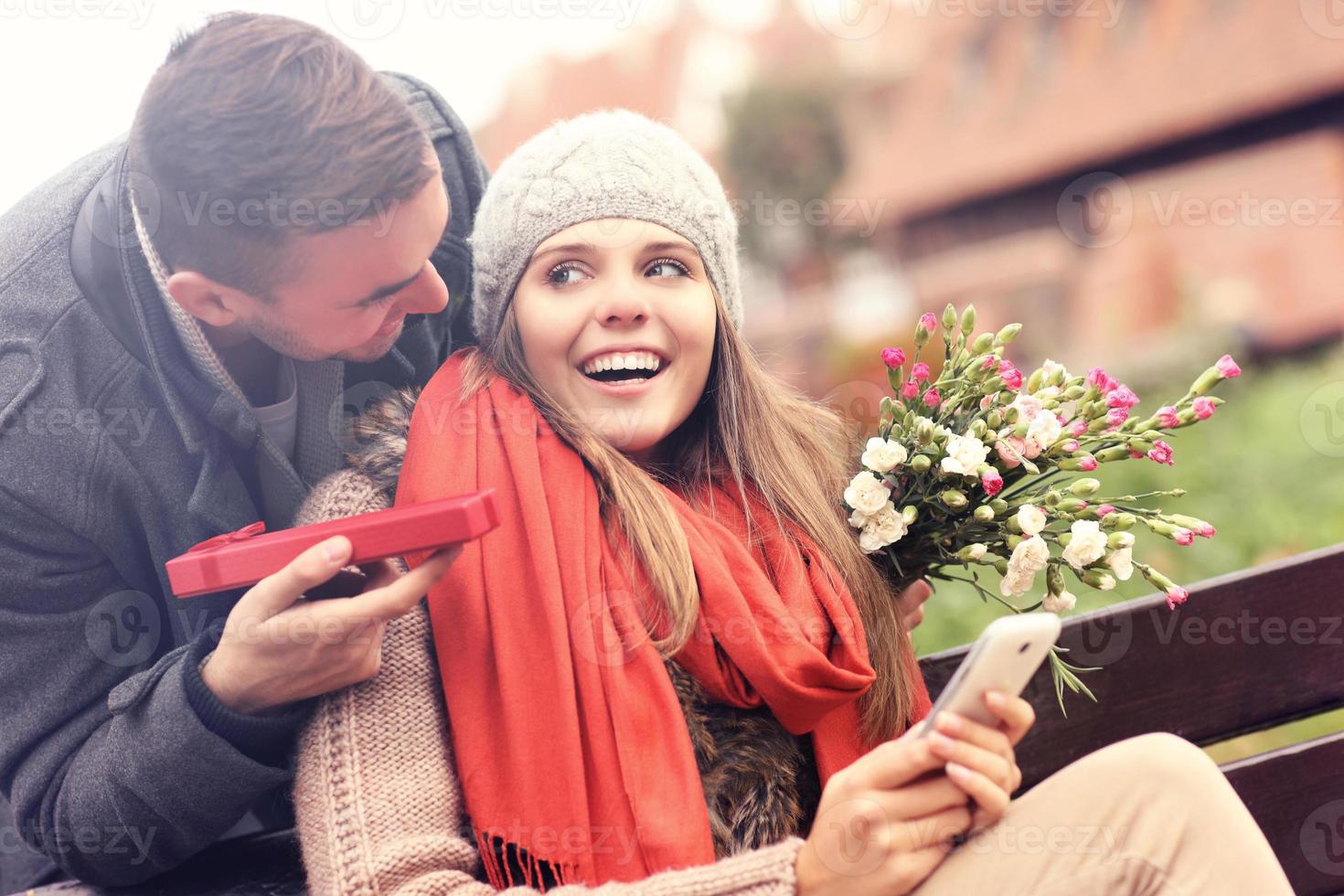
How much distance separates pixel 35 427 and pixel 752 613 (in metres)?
1.21

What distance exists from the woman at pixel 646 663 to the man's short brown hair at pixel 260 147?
28cm

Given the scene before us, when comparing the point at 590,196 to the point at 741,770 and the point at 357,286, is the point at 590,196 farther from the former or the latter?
the point at 741,770

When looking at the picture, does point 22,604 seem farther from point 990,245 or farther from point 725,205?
point 990,245

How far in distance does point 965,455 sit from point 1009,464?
0.36ft

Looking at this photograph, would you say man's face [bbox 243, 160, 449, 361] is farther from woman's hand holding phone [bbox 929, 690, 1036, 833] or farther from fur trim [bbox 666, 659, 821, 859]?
woman's hand holding phone [bbox 929, 690, 1036, 833]

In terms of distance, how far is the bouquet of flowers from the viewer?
1887 mm
